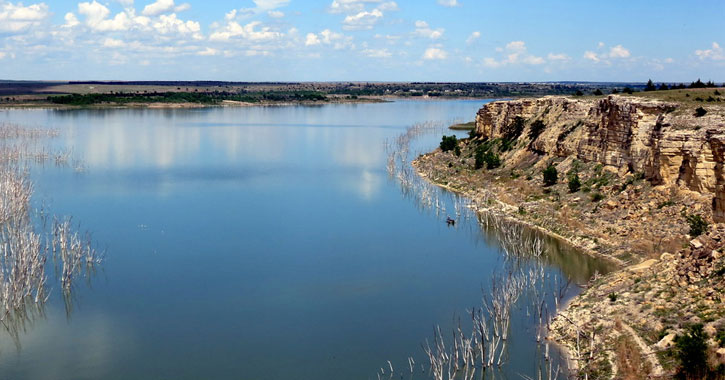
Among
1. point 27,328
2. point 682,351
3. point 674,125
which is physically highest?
point 674,125

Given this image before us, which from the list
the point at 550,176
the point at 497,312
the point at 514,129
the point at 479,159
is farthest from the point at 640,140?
the point at 497,312

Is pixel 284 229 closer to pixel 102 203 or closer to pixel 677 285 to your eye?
pixel 102 203

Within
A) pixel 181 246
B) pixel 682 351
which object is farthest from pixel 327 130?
pixel 682 351

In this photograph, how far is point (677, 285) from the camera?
68.3ft

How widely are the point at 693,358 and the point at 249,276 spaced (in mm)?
16676

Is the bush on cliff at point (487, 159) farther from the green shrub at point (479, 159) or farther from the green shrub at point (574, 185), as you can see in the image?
the green shrub at point (574, 185)

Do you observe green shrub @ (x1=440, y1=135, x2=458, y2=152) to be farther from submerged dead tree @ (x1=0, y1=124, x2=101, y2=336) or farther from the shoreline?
submerged dead tree @ (x1=0, y1=124, x2=101, y2=336)

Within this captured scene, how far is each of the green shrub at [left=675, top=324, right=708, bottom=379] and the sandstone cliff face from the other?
13.8 meters

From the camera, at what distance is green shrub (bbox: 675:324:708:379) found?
15.9 meters

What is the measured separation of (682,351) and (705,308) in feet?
9.19

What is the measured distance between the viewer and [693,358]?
52.5ft

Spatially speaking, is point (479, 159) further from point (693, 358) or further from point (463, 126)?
point (463, 126)

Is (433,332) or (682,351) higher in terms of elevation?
(682,351)

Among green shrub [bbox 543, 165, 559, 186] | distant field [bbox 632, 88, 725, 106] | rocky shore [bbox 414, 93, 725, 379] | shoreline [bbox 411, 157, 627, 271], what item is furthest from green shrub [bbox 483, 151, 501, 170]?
distant field [bbox 632, 88, 725, 106]
